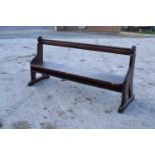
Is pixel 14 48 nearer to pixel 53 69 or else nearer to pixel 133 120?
pixel 53 69

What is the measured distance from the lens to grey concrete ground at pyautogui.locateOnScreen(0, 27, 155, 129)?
288cm

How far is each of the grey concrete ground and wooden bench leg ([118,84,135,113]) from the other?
6 cm

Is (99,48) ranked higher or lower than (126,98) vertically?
higher

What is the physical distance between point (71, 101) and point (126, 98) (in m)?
0.71

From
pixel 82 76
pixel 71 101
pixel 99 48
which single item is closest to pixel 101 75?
pixel 82 76

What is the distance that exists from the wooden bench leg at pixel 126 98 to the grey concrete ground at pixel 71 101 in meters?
0.06

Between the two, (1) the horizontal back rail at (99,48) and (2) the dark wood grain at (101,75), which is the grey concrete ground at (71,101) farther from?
(1) the horizontal back rail at (99,48)

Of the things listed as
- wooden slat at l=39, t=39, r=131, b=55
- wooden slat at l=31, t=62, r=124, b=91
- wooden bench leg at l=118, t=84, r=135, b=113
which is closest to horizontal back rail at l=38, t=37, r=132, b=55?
wooden slat at l=39, t=39, r=131, b=55

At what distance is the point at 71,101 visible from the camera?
3381 millimetres

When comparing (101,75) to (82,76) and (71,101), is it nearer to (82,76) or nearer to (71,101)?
(82,76)

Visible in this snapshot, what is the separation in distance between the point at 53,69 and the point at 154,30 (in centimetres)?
716
